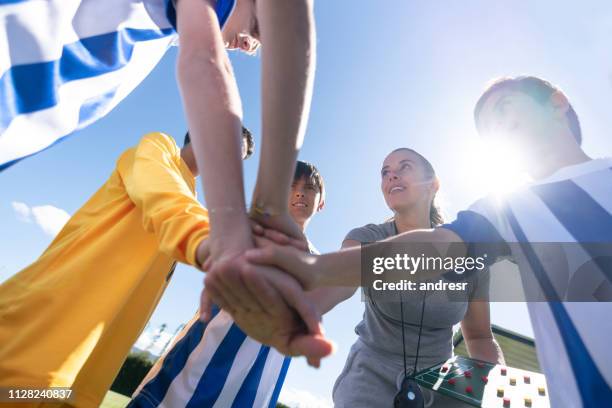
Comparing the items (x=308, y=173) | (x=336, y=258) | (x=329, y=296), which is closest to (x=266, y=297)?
(x=336, y=258)

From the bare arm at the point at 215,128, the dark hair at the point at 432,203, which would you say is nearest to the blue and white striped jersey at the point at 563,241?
the bare arm at the point at 215,128

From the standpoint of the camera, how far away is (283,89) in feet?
3.04

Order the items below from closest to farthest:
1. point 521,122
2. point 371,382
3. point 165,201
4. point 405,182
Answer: point 165,201, point 521,122, point 371,382, point 405,182

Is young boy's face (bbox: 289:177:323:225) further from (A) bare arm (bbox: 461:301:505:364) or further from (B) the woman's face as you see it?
(A) bare arm (bbox: 461:301:505:364)

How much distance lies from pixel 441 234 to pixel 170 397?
1387mm

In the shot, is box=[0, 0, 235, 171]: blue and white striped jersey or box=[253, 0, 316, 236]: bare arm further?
box=[0, 0, 235, 171]: blue and white striped jersey

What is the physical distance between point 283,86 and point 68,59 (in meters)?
0.97

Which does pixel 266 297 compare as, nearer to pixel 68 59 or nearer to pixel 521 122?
pixel 68 59

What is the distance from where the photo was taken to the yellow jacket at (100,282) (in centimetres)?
104

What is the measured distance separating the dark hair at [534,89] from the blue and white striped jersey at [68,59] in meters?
1.37

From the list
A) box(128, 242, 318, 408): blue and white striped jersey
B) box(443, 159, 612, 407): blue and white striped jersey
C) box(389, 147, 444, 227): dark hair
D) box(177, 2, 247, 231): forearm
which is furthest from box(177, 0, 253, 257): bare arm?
box(389, 147, 444, 227): dark hair

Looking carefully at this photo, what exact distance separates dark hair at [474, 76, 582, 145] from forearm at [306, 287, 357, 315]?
3.86ft

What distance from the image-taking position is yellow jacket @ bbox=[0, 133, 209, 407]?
1.04 m

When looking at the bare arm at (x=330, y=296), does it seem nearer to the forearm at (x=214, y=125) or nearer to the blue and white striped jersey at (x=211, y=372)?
the blue and white striped jersey at (x=211, y=372)
